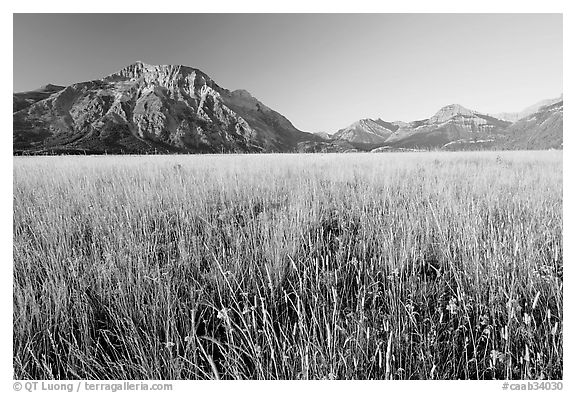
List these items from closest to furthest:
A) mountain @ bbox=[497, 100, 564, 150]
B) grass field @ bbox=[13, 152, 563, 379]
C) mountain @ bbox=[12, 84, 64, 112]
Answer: grass field @ bbox=[13, 152, 563, 379]
mountain @ bbox=[497, 100, 564, 150]
mountain @ bbox=[12, 84, 64, 112]

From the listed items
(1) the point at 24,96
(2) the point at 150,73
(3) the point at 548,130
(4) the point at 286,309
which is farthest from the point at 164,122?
(4) the point at 286,309

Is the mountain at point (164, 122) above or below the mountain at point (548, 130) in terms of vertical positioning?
above

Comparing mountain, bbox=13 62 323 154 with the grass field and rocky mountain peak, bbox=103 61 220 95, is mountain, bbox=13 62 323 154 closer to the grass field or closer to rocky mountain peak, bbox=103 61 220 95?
rocky mountain peak, bbox=103 61 220 95

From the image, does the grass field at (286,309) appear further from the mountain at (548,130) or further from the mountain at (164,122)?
the mountain at (164,122)

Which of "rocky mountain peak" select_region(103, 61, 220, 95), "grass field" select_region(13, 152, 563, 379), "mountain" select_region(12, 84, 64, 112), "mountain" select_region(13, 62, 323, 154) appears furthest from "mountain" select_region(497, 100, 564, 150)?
"mountain" select_region(13, 62, 323, 154)

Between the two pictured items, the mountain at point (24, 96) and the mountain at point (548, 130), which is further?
the mountain at point (24, 96)

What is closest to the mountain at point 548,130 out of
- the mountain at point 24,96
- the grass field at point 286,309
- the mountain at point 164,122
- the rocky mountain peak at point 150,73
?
the grass field at point 286,309

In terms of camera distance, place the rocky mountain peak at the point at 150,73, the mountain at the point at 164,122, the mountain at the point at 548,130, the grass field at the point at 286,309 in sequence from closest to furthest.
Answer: the grass field at the point at 286,309
the mountain at the point at 548,130
the rocky mountain peak at the point at 150,73
the mountain at the point at 164,122

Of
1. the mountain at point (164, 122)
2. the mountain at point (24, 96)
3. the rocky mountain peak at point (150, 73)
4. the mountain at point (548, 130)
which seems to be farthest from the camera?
the mountain at point (164, 122)

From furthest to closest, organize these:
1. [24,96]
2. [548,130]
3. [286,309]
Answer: [548,130] → [24,96] → [286,309]

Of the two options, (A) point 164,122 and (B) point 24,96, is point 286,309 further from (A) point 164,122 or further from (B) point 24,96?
(A) point 164,122

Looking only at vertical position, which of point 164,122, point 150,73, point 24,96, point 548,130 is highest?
point 164,122
